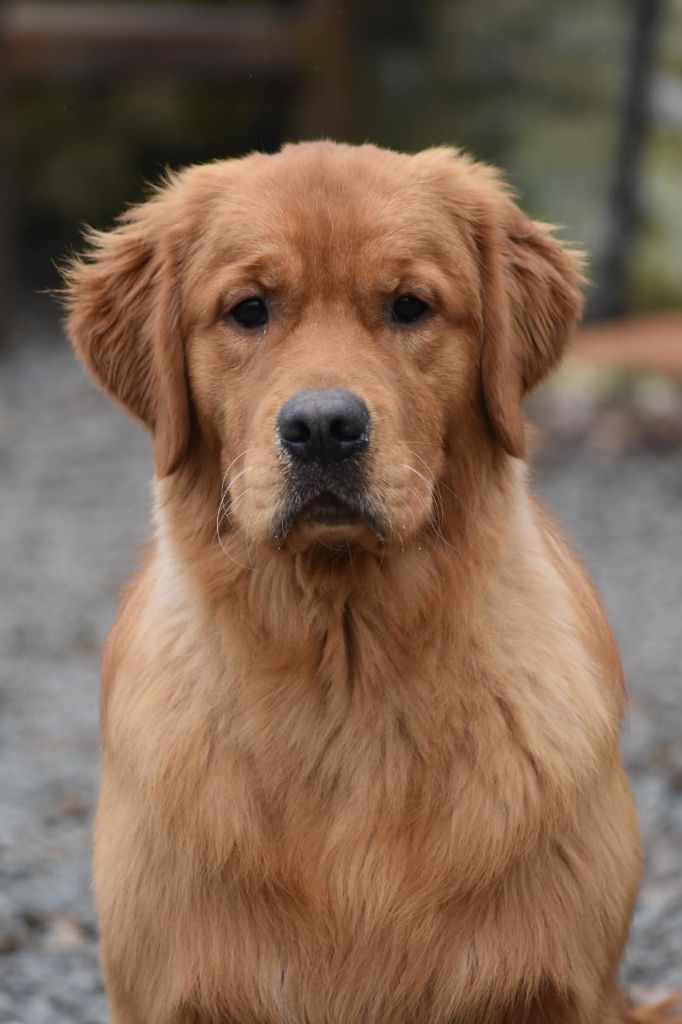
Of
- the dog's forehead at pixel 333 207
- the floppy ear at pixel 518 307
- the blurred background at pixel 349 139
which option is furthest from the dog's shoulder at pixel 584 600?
the blurred background at pixel 349 139

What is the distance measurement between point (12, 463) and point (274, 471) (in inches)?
300

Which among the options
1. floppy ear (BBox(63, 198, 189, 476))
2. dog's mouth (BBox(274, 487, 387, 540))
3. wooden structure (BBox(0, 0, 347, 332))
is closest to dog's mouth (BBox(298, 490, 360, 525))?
dog's mouth (BBox(274, 487, 387, 540))

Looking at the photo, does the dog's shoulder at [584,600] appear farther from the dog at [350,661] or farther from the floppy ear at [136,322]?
the floppy ear at [136,322]

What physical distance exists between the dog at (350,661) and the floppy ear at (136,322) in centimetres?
1

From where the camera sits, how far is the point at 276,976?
3701 mm

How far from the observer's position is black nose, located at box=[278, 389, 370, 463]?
3486 mm


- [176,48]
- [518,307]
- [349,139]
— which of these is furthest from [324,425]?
[349,139]

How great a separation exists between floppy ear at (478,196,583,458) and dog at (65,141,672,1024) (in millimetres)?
12

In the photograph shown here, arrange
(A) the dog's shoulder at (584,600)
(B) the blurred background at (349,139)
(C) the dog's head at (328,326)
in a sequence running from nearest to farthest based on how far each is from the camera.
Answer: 1. (C) the dog's head at (328,326)
2. (A) the dog's shoulder at (584,600)
3. (B) the blurred background at (349,139)

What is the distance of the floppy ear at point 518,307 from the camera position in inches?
158

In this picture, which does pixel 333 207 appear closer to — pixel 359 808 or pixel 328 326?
pixel 328 326

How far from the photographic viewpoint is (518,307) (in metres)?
4.16

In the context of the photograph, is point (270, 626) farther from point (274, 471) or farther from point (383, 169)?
point (383, 169)

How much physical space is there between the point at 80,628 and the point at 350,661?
171 inches
